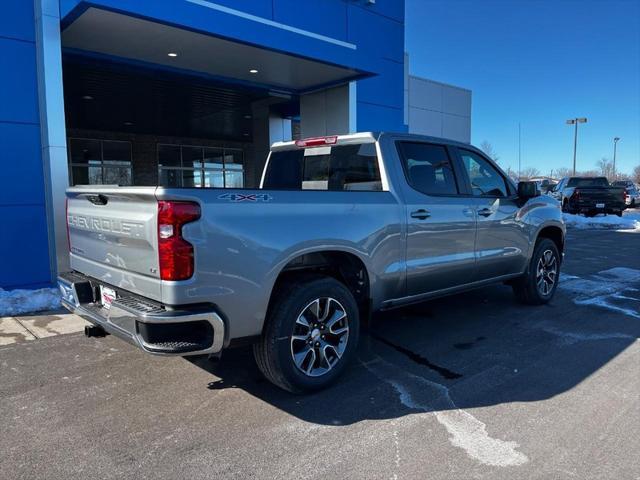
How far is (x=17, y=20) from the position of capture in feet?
22.2

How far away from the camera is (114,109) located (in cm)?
1515

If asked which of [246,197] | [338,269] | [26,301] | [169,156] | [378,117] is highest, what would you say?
[378,117]

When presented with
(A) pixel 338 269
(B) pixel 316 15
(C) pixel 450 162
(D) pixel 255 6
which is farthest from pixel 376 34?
(A) pixel 338 269

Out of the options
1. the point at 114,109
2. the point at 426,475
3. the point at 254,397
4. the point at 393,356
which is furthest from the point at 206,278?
the point at 114,109

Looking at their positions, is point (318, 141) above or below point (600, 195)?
above

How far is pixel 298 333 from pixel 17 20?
6.36m

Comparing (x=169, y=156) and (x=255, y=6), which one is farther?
(x=169, y=156)

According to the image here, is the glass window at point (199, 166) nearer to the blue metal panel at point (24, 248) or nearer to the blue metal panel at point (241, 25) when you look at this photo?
the blue metal panel at point (241, 25)

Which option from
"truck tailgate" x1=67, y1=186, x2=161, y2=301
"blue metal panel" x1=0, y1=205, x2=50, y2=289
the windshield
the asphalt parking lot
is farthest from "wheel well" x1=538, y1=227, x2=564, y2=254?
the windshield

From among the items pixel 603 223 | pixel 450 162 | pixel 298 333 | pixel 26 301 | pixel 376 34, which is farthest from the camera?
pixel 603 223

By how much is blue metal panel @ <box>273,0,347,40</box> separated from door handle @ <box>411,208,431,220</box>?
20.8ft

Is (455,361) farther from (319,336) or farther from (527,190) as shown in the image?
(527,190)

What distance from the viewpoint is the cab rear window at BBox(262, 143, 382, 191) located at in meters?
4.61

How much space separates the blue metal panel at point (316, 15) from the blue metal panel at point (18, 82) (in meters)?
4.41
